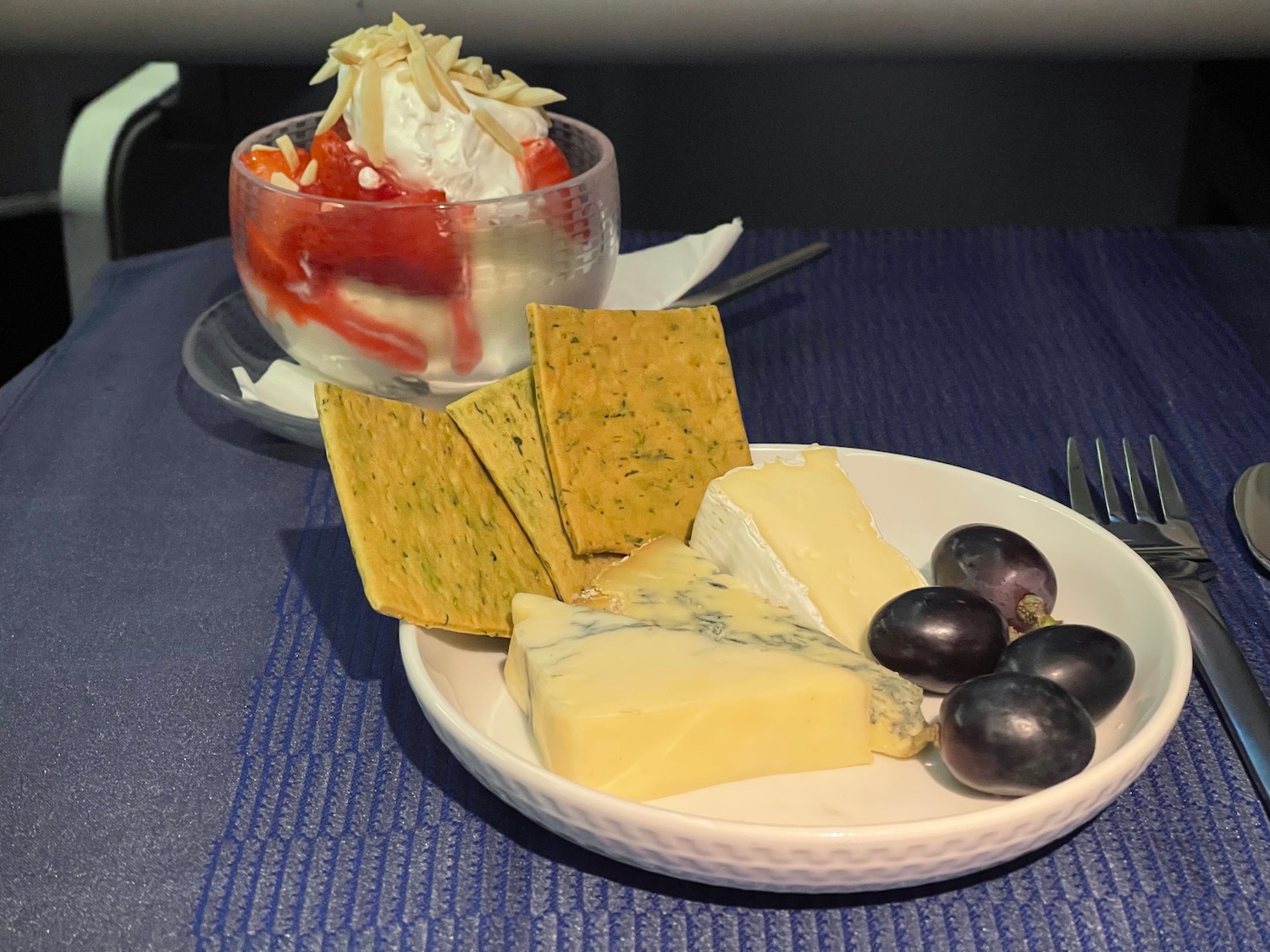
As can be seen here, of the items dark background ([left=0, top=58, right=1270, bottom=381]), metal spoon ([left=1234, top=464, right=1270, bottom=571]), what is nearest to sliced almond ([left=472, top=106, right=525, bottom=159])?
metal spoon ([left=1234, top=464, right=1270, bottom=571])

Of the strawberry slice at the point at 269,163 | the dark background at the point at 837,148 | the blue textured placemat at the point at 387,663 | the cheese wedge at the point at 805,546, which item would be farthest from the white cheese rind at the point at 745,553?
the dark background at the point at 837,148

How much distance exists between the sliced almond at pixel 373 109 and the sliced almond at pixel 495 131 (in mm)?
55

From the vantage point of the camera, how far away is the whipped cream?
691mm

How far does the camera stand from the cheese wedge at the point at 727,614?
0.45 meters

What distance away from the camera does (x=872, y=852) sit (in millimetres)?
380

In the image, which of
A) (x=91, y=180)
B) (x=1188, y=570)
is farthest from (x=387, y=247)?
(x=91, y=180)

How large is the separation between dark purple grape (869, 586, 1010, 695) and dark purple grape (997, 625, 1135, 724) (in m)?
0.02

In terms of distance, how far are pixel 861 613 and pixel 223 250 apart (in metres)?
0.77

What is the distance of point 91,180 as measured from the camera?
1262mm

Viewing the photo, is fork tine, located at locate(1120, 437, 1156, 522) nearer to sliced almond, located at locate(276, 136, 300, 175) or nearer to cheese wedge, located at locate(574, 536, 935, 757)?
cheese wedge, located at locate(574, 536, 935, 757)

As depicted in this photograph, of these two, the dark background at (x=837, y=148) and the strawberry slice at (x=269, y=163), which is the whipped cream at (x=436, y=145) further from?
the dark background at (x=837, y=148)

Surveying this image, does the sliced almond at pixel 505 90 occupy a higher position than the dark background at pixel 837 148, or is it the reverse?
the sliced almond at pixel 505 90

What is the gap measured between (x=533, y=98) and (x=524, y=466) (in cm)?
28

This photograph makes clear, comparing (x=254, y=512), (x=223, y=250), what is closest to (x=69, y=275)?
(x=223, y=250)
